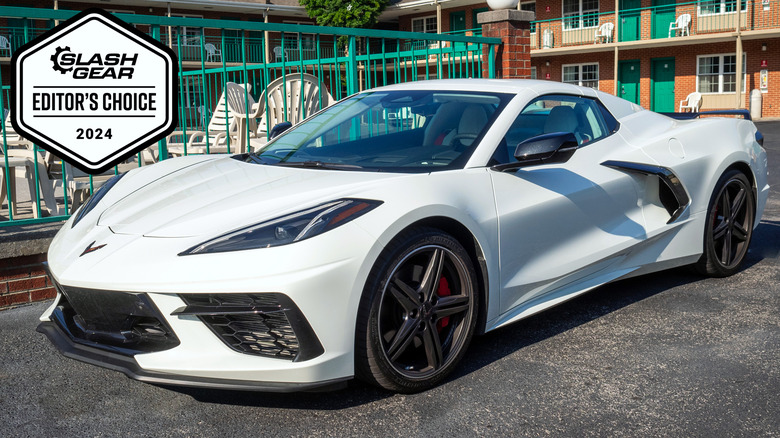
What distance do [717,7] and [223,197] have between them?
3093 centimetres

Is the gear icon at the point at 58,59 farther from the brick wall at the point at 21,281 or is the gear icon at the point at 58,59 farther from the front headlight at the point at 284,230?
the front headlight at the point at 284,230

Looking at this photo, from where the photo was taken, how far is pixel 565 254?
12.6ft

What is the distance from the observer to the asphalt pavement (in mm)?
2916

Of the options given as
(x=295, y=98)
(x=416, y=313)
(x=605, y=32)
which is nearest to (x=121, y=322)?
(x=416, y=313)

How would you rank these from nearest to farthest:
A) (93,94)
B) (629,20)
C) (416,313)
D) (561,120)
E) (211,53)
Answer: (416,313) < (561,120) < (93,94) < (211,53) < (629,20)

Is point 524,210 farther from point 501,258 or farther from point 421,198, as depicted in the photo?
point 421,198

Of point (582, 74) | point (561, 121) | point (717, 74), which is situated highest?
point (582, 74)

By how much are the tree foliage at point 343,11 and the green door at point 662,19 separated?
12359mm

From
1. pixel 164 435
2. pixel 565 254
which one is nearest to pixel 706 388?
pixel 565 254

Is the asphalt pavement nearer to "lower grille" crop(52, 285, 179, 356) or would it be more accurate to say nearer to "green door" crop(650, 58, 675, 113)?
"lower grille" crop(52, 285, 179, 356)

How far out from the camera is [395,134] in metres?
3.93

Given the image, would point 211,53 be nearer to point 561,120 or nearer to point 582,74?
point 582,74

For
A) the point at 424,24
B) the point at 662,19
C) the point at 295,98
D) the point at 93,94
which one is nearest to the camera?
the point at 93,94

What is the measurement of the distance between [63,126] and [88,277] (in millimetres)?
3926
